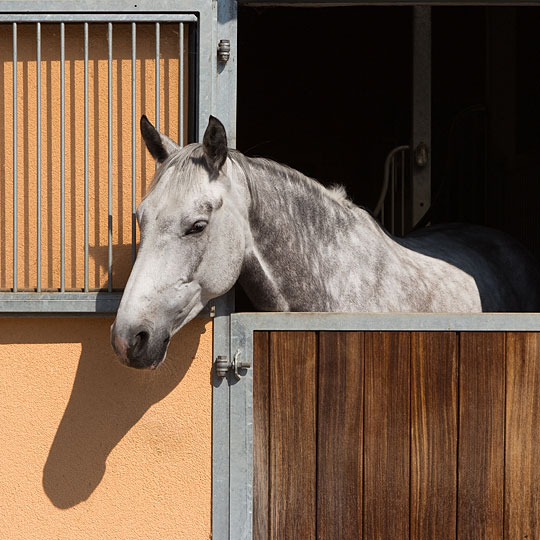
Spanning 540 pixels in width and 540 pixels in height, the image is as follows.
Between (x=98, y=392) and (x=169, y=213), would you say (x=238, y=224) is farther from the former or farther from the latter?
(x=98, y=392)

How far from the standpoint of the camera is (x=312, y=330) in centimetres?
269

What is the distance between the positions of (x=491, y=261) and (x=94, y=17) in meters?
2.28

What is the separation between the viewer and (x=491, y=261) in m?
4.04

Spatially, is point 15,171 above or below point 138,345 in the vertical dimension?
above

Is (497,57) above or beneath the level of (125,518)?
above

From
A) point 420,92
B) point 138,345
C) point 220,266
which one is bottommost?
point 138,345

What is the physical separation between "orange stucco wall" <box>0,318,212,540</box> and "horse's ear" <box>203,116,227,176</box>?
55 centimetres

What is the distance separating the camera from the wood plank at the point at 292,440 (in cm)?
271

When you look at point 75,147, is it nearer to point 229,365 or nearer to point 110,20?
point 110,20

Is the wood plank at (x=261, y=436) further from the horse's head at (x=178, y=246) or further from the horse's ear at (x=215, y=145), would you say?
the horse's ear at (x=215, y=145)

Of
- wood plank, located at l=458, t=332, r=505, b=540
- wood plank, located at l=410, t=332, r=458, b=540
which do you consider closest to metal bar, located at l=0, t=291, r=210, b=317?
wood plank, located at l=410, t=332, r=458, b=540

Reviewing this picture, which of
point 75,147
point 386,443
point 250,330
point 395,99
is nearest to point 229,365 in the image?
point 250,330

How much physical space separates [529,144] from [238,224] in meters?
2.94

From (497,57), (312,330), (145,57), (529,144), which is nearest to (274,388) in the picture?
(312,330)
